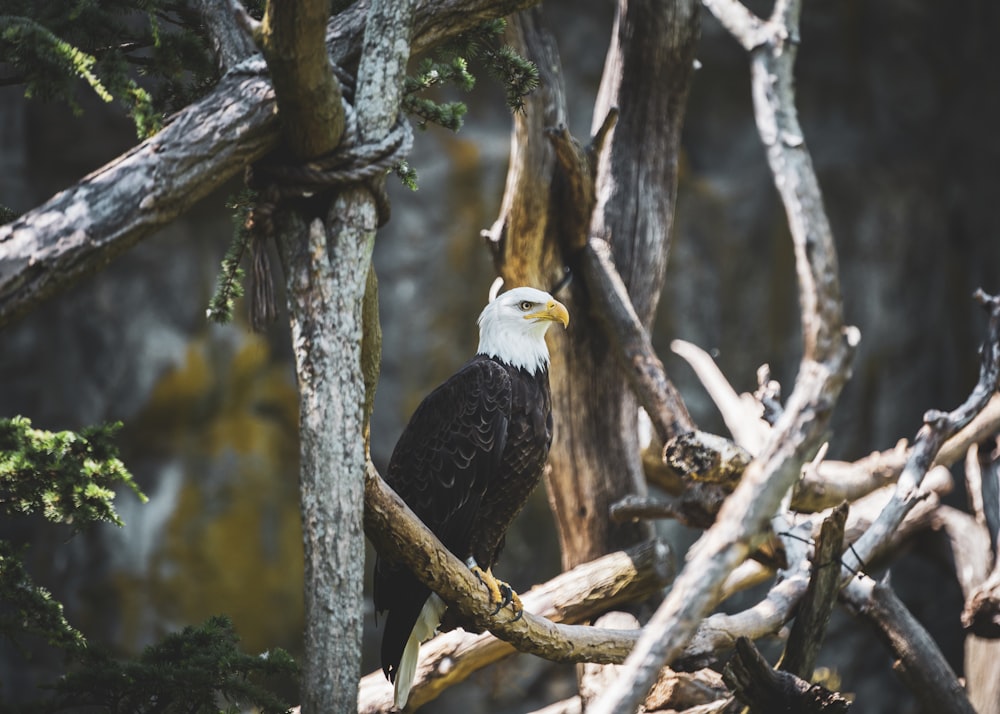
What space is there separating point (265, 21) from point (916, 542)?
413 centimetres

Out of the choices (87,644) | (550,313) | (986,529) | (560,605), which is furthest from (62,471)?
(986,529)

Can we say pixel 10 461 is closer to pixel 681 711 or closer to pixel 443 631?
pixel 443 631

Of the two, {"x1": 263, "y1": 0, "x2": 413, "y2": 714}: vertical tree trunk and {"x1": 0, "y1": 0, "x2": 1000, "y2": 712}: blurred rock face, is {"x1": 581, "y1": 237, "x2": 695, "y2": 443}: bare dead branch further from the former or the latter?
{"x1": 0, "y1": 0, "x2": 1000, "y2": 712}: blurred rock face

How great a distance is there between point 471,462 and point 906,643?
77.3 inches

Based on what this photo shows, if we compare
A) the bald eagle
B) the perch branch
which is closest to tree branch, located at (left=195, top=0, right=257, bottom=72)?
the perch branch

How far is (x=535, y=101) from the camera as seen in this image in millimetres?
4012

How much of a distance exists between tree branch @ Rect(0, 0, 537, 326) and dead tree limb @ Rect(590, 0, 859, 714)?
1.29m

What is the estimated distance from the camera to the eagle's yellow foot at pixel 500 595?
2.94 meters

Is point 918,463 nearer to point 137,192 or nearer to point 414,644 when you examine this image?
point 414,644

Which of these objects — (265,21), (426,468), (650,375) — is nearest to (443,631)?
(426,468)

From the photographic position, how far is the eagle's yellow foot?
2.94 meters

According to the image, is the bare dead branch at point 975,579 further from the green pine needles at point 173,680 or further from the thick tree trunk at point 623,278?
the green pine needles at point 173,680

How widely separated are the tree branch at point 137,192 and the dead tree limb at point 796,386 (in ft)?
4.24

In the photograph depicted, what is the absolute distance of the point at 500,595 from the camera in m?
3.10
